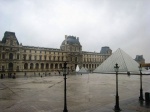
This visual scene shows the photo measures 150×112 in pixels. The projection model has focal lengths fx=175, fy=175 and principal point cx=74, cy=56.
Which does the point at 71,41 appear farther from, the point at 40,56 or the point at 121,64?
the point at 121,64

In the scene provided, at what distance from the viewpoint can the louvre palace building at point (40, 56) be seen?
69.6m

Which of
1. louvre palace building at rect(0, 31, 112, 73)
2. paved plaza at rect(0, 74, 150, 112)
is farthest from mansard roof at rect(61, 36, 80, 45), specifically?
paved plaza at rect(0, 74, 150, 112)

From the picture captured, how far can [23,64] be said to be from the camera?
74.9m

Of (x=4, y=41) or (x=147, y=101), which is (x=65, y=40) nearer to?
(x=4, y=41)

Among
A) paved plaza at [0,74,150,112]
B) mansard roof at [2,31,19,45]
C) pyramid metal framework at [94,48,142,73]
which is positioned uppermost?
mansard roof at [2,31,19,45]

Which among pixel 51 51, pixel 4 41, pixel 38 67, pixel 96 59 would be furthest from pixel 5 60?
pixel 96 59

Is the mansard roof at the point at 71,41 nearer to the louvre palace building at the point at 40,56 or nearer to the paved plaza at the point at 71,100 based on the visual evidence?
the louvre palace building at the point at 40,56

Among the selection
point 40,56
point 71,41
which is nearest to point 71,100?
point 40,56

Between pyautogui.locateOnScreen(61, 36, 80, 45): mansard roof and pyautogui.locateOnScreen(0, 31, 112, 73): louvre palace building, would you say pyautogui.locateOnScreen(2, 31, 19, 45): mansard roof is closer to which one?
pyautogui.locateOnScreen(0, 31, 112, 73): louvre palace building

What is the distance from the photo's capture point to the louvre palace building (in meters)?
69.6

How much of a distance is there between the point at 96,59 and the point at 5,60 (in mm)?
59112

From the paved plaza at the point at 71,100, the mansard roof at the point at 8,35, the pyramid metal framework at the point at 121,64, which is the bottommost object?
the paved plaza at the point at 71,100

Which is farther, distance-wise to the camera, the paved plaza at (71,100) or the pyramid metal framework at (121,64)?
the pyramid metal framework at (121,64)

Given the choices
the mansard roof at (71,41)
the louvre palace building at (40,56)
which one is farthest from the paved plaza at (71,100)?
the mansard roof at (71,41)
